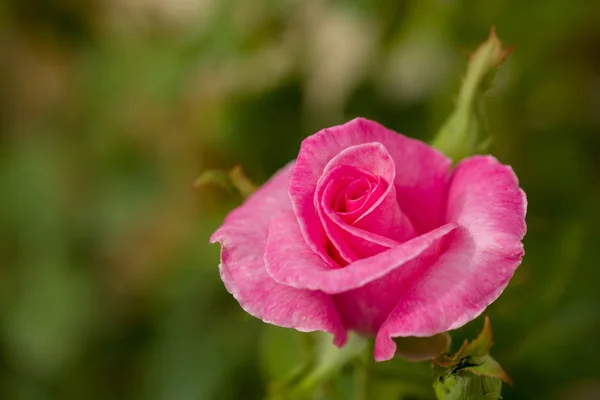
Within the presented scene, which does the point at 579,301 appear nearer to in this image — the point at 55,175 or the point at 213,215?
the point at 213,215

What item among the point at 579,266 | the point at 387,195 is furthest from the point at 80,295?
the point at 387,195

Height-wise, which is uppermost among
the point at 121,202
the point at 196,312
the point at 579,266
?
the point at 121,202

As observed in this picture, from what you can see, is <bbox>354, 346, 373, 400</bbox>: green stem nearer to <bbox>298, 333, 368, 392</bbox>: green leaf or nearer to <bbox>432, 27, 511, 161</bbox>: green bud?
<bbox>298, 333, 368, 392</bbox>: green leaf

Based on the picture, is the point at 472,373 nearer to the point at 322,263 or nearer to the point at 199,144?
the point at 322,263

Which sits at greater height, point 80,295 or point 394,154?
point 394,154

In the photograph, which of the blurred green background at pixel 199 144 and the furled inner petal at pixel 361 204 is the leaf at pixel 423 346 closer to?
the furled inner petal at pixel 361 204

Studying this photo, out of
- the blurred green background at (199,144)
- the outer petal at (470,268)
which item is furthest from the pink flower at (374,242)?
the blurred green background at (199,144)
